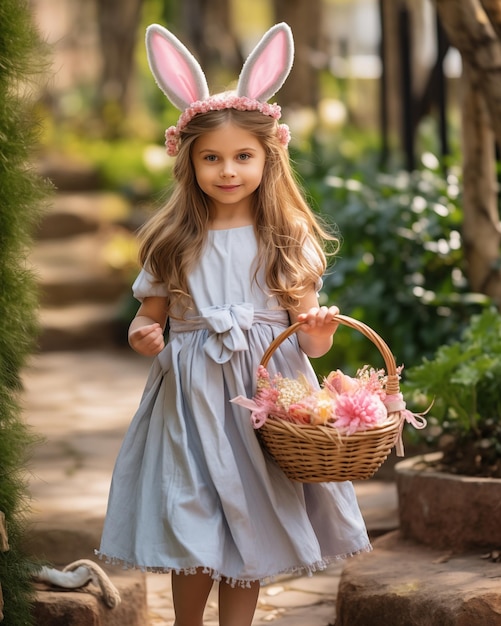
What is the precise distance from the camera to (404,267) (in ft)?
18.6

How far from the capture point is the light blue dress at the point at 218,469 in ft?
9.25

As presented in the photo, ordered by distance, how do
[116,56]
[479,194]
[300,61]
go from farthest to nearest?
[116,56]
[300,61]
[479,194]

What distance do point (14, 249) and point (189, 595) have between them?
1.01m

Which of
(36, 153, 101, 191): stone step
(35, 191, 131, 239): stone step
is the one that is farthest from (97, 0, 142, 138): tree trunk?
(35, 191, 131, 239): stone step

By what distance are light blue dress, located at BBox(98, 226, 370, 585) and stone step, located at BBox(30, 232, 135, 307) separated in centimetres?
731

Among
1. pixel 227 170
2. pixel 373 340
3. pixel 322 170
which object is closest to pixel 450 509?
pixel 373 340

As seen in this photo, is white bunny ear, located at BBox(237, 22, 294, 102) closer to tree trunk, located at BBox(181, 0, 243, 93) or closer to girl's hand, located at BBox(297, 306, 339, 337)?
girl's hand, located at BBox(297, 306, 339, 337)

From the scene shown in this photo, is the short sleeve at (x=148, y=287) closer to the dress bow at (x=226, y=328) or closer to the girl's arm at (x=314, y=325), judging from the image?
the dress bow at (x=226, y=328)

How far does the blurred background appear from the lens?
5.57 meters

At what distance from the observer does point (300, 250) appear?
9.96 feet

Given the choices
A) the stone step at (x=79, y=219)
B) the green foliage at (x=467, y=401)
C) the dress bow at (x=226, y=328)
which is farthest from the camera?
the stone step at (x=79, y=219)

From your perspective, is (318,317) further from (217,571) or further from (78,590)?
(78,590)

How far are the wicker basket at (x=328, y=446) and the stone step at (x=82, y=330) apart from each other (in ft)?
23.2

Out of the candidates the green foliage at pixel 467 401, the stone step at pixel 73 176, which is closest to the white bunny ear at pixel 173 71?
the green foliage at pixel 467 401
